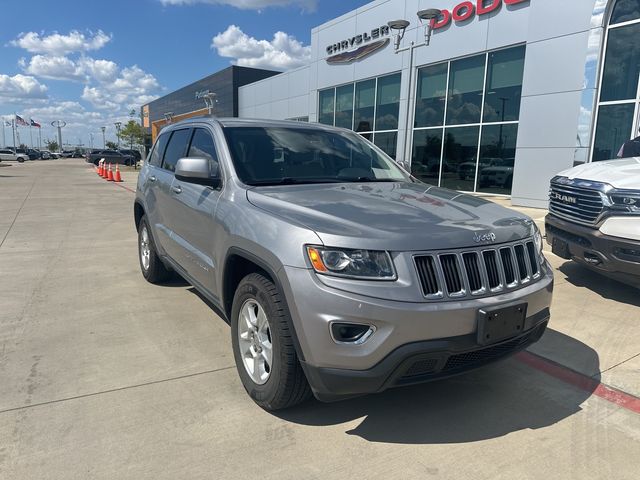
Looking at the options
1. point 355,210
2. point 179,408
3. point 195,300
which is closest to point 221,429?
point 179,408

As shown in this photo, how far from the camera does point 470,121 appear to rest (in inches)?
633

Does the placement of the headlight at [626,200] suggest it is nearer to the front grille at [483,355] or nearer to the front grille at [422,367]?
the front grille at [483,355]

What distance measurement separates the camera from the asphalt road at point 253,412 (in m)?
2.40

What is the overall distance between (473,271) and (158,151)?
13.4 ft

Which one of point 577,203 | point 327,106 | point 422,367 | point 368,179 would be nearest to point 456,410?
point 422,367

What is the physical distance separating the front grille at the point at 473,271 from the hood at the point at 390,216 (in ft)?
0.20

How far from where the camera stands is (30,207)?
12867mm

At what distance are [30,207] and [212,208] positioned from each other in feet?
Result: 39.0

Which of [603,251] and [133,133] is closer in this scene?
[603,251]

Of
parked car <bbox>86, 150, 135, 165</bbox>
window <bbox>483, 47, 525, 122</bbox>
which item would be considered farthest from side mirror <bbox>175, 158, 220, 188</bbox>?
parked car <bbox>86, 150, 135, 165</bbox>

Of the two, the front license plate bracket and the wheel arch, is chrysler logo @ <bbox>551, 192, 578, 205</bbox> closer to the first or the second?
the front license plate bracket

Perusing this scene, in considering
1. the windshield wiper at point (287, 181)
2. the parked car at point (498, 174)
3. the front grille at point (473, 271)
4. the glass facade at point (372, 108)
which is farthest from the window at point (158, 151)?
the glass facade at point (372, 108)

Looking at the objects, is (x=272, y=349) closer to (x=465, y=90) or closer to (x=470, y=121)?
(x=470, y=121)

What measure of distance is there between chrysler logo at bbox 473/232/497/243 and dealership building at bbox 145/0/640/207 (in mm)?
9506
